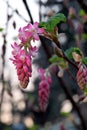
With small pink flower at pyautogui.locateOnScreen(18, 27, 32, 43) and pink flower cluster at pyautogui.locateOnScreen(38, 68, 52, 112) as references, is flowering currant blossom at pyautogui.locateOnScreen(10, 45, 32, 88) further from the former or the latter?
pink flower cluster at pyautogui.locateOnScreen(38, 68, 52, 112)

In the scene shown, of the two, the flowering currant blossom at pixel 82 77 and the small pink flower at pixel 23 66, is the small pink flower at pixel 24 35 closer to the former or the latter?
the small pink flower at pixel 23 66

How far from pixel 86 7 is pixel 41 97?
108 centimetres

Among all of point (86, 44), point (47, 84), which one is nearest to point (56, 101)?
point (86, 44)

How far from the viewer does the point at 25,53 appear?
114cm

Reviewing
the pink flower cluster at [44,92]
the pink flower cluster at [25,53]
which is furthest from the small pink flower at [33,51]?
the pink flower cluster at [44,92]

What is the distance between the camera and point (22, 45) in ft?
3.79

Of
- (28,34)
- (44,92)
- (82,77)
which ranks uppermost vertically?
(28,34)

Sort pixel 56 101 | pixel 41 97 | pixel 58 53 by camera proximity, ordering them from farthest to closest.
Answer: pixel 56 101 → pixel 41 97 → pixel 58 53

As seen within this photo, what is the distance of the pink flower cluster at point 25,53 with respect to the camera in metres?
1.13

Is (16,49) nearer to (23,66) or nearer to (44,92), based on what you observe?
(23,66)

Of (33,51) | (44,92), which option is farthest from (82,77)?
(44,92)

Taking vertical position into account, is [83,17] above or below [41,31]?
below

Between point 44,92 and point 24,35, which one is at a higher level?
point 24,35

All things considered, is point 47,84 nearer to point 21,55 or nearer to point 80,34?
point 21,55
